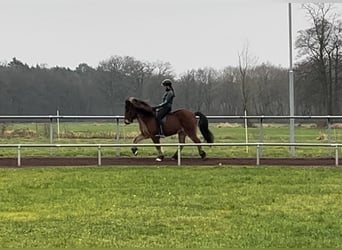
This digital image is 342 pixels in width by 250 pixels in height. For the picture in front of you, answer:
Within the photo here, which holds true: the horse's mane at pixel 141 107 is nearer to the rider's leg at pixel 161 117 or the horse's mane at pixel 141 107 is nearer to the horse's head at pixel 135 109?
the horse's head at pixel 135 109

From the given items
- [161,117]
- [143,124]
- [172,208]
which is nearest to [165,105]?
[161,117]

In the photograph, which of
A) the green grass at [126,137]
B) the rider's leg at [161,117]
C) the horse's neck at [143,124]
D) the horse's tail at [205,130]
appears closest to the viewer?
the rider's leg at [161,117]

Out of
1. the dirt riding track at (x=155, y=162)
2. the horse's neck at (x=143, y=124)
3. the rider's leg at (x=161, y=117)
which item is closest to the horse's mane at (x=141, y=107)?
the horse's neck at (x=143, y=124)

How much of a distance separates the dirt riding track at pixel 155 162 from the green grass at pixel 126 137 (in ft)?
4.91

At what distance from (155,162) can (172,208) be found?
7.02 m

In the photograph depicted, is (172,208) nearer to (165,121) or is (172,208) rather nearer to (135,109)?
(165,121)

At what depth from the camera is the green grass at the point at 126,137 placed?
60.4 feet

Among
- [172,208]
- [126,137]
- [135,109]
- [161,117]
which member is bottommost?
[172,208]

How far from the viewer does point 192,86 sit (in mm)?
48219

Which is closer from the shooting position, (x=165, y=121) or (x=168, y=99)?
(x=168, y=99)

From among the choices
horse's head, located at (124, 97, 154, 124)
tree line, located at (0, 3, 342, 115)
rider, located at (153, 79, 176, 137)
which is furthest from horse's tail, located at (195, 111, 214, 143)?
tree line, located at (0, 3, 342, 115)

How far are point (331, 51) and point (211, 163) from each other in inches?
1258

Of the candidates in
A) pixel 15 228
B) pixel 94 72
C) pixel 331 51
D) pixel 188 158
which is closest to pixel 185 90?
pixel 94 72

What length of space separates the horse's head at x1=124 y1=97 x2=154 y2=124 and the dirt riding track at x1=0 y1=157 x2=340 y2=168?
1.06 meters
